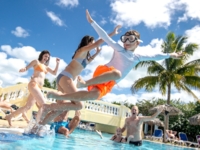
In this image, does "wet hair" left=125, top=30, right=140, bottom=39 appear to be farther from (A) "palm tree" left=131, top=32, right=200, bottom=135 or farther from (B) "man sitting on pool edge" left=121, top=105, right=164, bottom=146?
(A) "palm tree" left=131, top=32, right=200, bottom=135

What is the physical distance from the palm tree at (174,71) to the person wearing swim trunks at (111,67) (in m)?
16.4

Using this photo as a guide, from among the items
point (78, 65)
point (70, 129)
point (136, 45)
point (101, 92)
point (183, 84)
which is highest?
point (183, 84)

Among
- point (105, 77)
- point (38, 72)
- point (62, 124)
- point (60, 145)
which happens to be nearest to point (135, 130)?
point (62, 124)

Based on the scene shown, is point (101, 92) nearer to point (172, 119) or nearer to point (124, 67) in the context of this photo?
point (124, 67)

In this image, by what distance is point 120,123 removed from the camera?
18547 mm

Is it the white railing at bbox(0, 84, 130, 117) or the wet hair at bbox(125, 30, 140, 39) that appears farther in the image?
the white railing at bbox(0, 84, 130, 117)

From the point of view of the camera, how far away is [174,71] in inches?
809

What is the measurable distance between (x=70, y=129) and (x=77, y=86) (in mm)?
3280

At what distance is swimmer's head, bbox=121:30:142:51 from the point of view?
438 centimetres

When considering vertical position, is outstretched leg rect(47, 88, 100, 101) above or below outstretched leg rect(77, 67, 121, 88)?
below

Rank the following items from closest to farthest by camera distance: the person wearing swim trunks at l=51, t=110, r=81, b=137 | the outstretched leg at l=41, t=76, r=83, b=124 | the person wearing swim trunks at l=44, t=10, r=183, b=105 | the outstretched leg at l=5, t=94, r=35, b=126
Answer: the person wearing swim trunks at l=44, t=10, r=183, b=105
the outstretched leg at l=41, t=76, r=83, b=124
the outstretched leg at l=5, t=94, r=35, b=126
the person wearing swim trunks at l=51, t=110, r=81, b=137

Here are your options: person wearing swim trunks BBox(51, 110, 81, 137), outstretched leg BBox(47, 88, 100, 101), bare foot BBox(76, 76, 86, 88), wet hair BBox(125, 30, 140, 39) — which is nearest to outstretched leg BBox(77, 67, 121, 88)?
bare foot BBox(76, 76, 86, 88)

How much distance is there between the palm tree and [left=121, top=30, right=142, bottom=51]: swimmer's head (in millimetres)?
16300

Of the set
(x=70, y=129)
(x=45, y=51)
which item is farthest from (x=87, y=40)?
(x=70, y=129)
